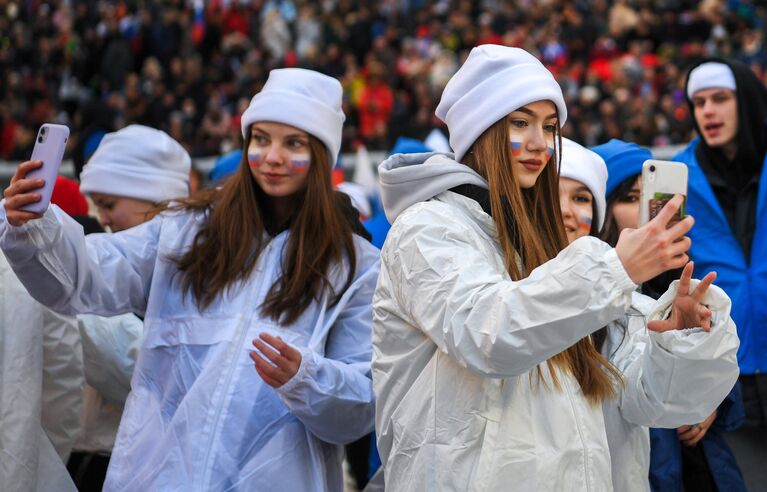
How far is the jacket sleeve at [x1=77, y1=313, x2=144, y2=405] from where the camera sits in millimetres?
4594

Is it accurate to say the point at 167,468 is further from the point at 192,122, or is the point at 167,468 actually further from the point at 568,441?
the point at 192,122

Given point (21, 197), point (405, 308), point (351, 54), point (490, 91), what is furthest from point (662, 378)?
point (351, 54)

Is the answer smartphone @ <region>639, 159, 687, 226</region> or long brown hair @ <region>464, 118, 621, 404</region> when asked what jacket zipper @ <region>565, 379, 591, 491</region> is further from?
smartphone @ <region>639, 159, 687, 226</region>

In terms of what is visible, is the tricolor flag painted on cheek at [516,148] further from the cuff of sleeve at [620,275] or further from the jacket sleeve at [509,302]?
the cuff of sleeve at [620,275]

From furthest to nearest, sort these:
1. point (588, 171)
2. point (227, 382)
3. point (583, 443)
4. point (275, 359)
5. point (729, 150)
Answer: point (729, 150) < point (588, 171) < point (227, 382) < point (275, 359) < point (583, 443)

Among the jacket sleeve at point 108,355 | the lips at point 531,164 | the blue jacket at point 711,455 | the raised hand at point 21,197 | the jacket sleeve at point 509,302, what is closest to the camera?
the jacket sleeve at point 509,302

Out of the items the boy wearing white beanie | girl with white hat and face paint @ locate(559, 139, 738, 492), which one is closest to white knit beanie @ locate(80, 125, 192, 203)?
the boy wearing white beanie

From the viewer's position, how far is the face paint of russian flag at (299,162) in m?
4.23

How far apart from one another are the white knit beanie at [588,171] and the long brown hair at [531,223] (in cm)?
81

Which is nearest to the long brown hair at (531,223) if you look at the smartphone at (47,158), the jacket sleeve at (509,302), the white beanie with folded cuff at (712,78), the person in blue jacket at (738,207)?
the jacket sleeve at (509,302)

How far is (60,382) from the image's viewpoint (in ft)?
14.4

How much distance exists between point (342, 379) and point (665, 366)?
107cm

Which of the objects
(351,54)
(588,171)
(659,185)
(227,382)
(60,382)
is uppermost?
(659,185)

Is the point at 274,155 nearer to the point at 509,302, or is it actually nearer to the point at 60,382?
the point at 60,382
